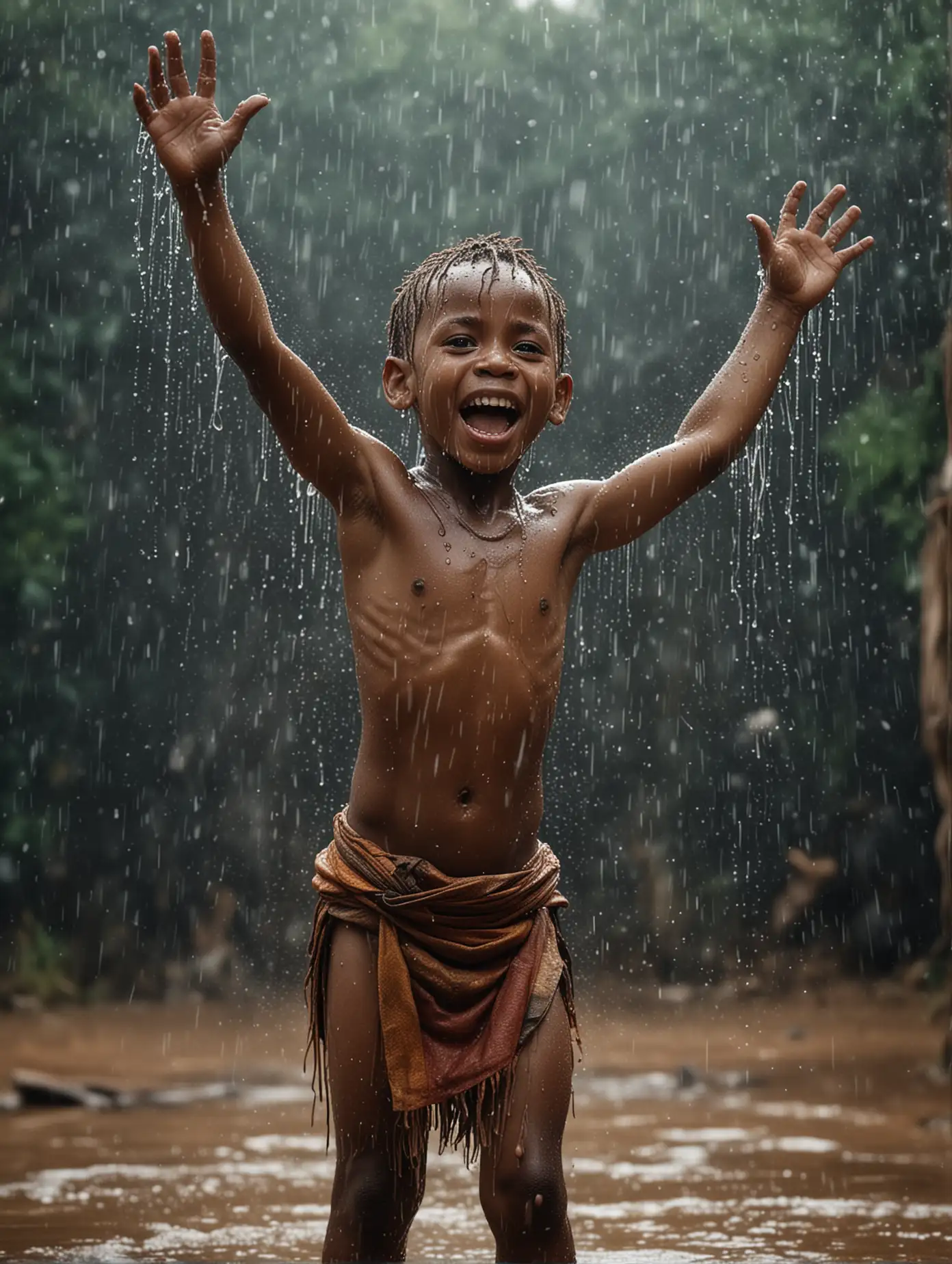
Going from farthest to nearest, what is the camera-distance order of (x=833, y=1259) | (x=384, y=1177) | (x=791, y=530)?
1. (x=791, y=530)
2. (x=833, y=1259)
3. (x=384, y=1177)

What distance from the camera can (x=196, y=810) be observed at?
32.4 ft

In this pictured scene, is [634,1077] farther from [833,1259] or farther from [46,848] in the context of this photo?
[46,848]

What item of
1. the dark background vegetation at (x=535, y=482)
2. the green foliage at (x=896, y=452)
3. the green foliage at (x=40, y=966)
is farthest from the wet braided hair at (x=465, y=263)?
the green foliage at (x=40, y=966)

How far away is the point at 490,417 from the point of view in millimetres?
2418

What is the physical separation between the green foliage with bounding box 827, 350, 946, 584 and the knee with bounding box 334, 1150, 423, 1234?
7.04 metres

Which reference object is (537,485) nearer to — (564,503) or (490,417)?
(564,503)

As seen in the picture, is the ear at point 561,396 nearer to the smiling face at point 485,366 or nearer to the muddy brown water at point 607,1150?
the smiling face at point 485,366

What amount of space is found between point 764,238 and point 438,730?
98 cm

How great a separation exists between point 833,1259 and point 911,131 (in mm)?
7164

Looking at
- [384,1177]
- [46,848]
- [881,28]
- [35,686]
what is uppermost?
[881,28]

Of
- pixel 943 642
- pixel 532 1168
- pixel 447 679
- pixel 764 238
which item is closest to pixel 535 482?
pixel 943 642

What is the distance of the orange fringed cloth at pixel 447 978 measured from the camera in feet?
7.59

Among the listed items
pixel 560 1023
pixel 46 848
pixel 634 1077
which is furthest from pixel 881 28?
pixel 560 1023

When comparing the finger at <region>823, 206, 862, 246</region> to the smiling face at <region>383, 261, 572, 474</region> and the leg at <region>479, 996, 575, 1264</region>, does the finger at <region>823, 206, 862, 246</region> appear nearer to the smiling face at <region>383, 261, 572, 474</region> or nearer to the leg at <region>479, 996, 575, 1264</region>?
the smiling face at <region>383, 261, 572, 474</region>
